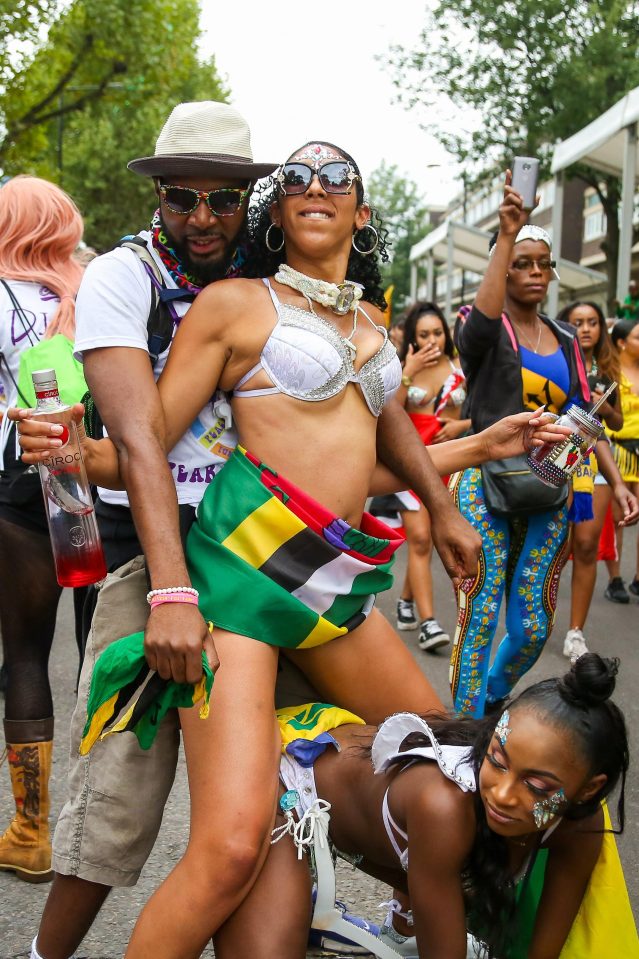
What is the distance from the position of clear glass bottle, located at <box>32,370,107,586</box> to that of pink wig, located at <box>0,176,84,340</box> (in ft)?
4.50

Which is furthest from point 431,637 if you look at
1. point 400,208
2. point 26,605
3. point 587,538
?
point 400,208

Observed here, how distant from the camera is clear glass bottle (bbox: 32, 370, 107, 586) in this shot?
2.32 meters

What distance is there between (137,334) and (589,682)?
125 cm

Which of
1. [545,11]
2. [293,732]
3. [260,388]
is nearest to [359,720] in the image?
[293,732]

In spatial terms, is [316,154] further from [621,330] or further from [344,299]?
[621,330]

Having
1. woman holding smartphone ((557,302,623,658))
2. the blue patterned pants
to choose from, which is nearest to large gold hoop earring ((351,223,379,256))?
the blue patterned pants

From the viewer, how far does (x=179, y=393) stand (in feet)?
8.40

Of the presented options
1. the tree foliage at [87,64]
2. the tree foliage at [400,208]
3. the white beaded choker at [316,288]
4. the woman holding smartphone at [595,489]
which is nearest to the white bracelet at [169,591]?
the white beaded choker at [316,288]

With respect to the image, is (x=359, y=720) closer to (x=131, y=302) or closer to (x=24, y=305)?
(x=131, y=302)

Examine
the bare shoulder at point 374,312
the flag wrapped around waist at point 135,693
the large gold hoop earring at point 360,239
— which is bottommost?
the flag wrapped around waist at point 135,693

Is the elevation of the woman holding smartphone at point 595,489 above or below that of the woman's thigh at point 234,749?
below

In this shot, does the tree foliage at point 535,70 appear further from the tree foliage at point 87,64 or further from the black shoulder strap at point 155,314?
the black shoulder strap at point 155,314

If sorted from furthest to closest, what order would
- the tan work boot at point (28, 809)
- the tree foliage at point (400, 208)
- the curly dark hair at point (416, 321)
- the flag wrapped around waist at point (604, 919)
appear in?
the tree foliage at point (400, 208), the curly dark hair at point (416, 321), the tan work boot at point (28, 809), the flag wrapped around waist at point (604, 919)

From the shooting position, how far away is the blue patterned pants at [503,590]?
4.43m
